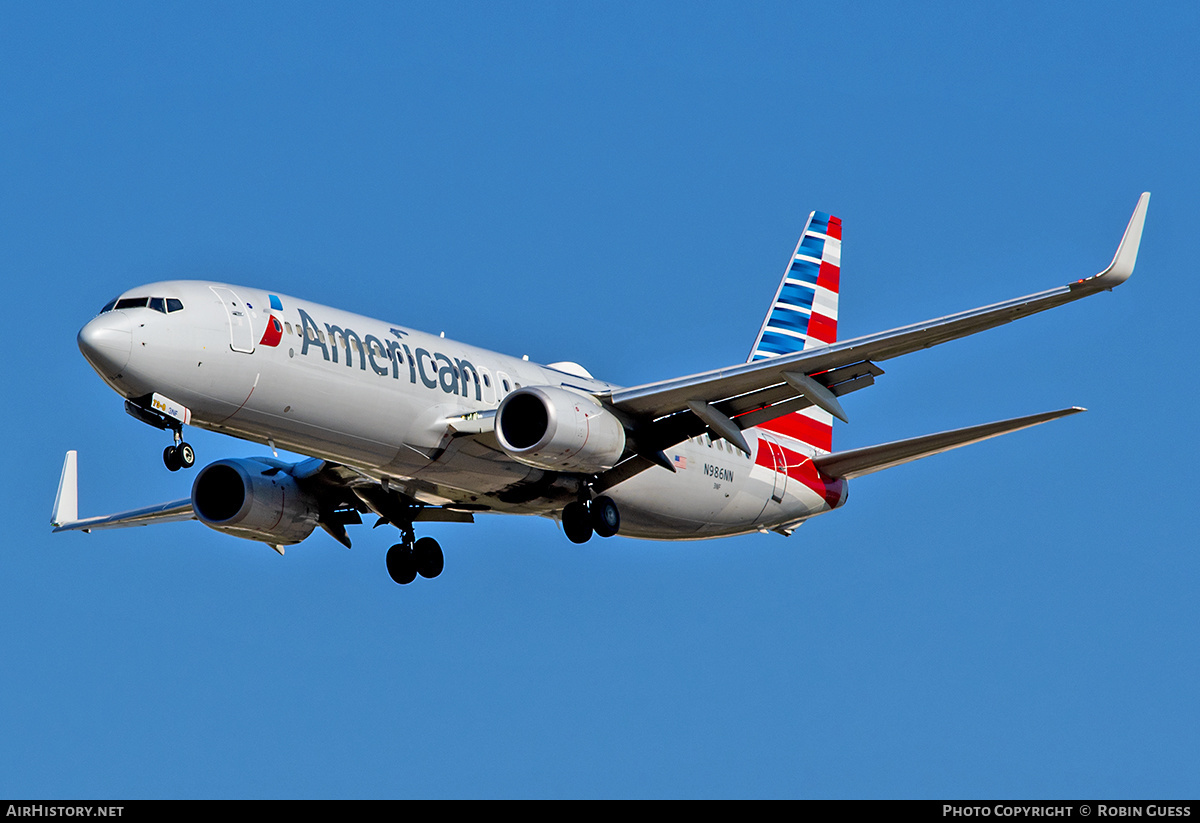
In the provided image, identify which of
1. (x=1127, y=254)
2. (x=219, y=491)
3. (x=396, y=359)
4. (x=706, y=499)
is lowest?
(x=219, y=491)

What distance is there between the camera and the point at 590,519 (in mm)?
35438

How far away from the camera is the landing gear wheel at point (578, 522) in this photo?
116 ft

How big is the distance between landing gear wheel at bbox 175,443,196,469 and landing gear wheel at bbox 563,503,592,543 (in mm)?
8889

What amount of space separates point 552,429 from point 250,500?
8.37 meters

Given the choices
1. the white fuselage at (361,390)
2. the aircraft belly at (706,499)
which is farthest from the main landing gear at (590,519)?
the aircraft belly at (706,499)

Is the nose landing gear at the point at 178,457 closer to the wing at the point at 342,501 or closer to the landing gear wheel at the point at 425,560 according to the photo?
the wing at the point at 342,501

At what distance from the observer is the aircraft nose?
29203mm

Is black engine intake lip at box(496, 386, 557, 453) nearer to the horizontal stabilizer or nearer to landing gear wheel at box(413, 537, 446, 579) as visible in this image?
landing gear wheel at box(413, 537, 446, 579)

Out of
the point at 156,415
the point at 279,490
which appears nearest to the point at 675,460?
the point at 279,490

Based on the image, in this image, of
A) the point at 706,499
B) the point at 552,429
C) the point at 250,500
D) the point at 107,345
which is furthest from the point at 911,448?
the point at 107,345

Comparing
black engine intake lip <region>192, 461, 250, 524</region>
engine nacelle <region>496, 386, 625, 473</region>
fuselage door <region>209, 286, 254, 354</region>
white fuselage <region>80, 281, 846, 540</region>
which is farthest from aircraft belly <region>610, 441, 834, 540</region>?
fuselage door <region>209, 286, 254, 354</region>

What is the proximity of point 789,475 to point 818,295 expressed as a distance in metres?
7.54

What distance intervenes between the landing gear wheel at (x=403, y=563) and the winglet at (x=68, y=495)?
9.33 metres

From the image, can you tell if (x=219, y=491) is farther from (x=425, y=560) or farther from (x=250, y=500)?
(x=425, y=560)
